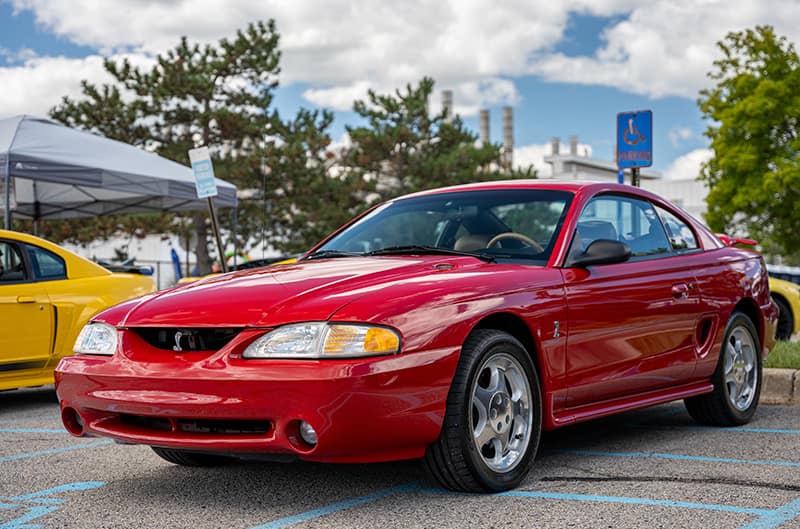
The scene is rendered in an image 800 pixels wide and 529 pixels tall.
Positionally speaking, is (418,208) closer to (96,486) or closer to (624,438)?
(624,438)

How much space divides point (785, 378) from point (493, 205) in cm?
334

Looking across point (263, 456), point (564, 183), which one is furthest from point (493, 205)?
point (263, 456)

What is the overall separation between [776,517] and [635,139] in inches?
280

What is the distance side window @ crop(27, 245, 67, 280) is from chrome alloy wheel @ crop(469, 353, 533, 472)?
4.91 metres

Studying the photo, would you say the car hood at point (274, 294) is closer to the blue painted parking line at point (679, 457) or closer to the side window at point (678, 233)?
the blue painted parking line at point (679, 457)

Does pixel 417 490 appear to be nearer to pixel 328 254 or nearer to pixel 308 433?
pixel 308 433

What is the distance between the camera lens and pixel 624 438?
6039 mm

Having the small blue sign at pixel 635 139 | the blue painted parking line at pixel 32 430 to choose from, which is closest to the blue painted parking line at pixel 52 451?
the blue painted parking line at pixel 32 430

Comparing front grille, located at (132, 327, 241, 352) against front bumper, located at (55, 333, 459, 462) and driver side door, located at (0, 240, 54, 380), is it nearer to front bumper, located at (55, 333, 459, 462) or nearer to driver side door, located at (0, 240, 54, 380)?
front bumper, located at (55, 333, 459, 462)

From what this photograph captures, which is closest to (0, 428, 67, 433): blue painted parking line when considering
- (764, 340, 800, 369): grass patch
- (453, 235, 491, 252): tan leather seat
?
(453, 235, 491, 252): tan leather seat

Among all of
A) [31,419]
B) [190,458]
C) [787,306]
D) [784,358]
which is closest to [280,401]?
[190,458]

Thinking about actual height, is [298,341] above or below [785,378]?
above

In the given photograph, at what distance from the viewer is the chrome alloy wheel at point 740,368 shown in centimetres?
649

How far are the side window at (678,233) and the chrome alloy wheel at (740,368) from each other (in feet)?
2.00
